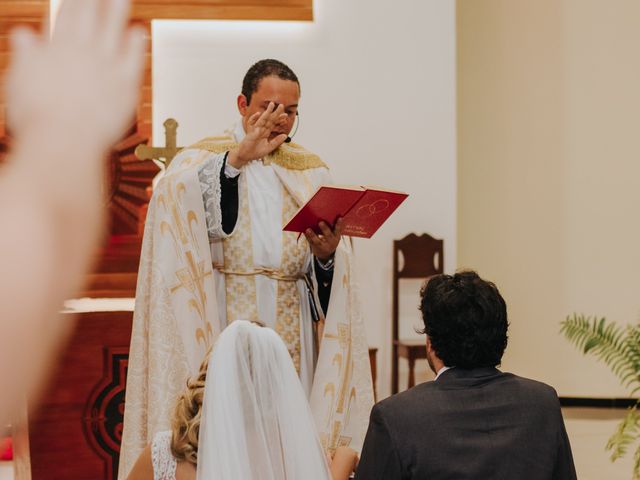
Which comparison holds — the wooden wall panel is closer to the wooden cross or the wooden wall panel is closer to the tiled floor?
the wooden cross

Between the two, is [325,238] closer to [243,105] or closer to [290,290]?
[290,290]

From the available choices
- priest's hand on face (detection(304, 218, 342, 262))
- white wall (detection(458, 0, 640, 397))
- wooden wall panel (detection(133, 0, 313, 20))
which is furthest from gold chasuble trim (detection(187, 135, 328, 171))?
white wall (detection(458, 0, 640, 397))

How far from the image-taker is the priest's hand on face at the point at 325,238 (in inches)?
128

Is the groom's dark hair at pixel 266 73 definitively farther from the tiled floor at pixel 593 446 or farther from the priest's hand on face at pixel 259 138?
the tiled floor at pixel 593 446

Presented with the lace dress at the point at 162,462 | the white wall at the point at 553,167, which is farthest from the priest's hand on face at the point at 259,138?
the white wall at the point at 553,167

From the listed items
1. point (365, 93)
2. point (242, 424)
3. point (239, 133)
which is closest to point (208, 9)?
point (365, 93)

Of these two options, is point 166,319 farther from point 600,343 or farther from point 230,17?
point 230,17

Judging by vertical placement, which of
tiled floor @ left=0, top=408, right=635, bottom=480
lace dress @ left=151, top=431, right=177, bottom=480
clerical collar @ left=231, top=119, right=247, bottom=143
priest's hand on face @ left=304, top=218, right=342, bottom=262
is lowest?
tiled floor @ left=0, top=408, right=635, bottom=480

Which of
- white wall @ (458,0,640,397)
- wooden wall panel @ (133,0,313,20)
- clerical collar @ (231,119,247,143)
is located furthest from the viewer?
white wall @ (458,0,640,397)

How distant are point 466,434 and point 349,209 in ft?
4.30

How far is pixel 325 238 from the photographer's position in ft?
10.8

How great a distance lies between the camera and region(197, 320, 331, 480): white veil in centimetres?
213

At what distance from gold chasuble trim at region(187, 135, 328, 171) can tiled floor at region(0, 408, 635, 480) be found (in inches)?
124

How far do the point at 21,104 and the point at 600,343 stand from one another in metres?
4.35
